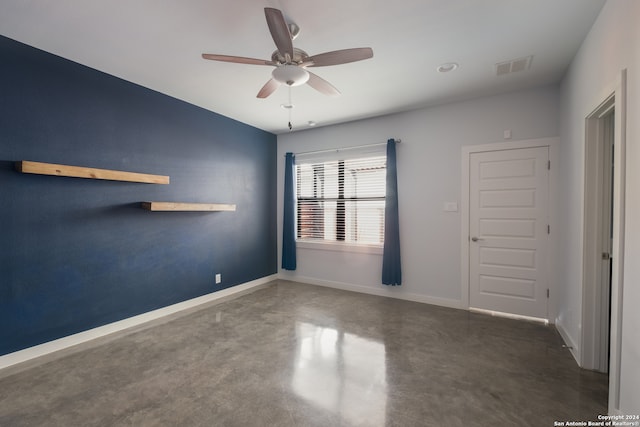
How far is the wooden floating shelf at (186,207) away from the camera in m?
3.24

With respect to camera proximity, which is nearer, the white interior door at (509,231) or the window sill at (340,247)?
the white interior door at (509,231)

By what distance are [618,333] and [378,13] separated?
2575 mm

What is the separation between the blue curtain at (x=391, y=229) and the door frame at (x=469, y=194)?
0.85 meters

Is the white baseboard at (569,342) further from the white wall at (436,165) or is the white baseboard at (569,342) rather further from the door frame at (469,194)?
the white wall at (436,165)

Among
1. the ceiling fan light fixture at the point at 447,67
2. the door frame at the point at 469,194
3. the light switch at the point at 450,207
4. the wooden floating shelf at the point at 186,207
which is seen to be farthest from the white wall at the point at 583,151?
the wooden floating shelf at the point at 186,207

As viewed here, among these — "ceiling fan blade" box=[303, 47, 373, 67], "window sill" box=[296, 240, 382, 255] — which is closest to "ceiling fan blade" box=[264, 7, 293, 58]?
"ceiling fan blade" box=[303, 47, 373, 67]

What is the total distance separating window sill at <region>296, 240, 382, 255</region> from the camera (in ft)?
14.9

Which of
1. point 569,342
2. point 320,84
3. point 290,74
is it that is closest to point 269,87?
point 320,84

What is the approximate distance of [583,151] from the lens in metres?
2.39

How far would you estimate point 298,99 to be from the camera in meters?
3.70

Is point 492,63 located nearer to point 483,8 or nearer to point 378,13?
point 483,8

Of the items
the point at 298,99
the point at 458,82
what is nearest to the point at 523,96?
the point at 458,82

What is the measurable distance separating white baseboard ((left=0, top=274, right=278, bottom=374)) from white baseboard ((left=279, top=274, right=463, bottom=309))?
968 millimetres

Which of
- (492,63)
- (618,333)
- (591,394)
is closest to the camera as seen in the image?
(618,333)
